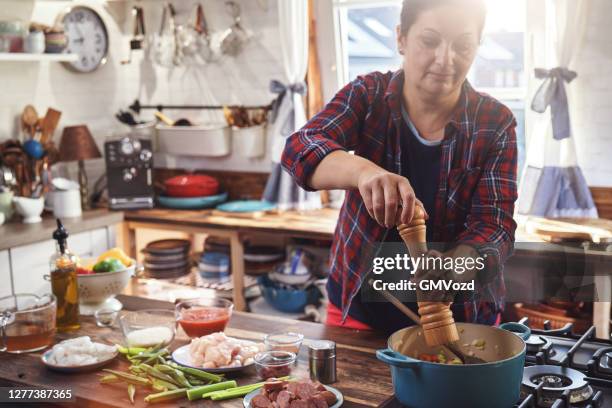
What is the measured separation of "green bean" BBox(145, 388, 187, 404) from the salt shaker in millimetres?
285

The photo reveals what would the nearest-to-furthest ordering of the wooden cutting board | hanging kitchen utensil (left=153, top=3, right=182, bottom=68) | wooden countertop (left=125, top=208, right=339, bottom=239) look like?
the wooden cutting board, wooden countertop (left=125, top=208, right=339, bottom=239), hanging kitchen utensil (left=153, top=3, right=182, bottom=68)

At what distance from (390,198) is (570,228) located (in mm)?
1948

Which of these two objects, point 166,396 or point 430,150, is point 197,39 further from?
point 166,396

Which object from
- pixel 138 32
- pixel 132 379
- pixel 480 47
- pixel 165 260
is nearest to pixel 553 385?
pixel 132 379

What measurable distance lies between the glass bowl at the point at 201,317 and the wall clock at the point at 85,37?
8.96 ft

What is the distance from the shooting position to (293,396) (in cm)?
147

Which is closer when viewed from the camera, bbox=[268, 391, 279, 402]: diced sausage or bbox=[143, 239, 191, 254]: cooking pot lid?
bbox=[268, 391, 279, 402]: diced sausage

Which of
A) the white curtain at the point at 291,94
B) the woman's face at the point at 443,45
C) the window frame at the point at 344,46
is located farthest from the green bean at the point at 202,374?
the window frame at the point at 344,46

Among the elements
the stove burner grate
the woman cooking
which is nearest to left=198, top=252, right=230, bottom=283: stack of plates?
the woman cooking

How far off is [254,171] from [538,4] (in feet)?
5.80

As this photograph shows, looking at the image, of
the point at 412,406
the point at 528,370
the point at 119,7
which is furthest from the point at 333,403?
the point at 119,7

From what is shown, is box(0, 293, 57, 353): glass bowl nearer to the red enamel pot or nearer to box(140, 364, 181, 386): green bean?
box(140, 364, 181, 386): green bean

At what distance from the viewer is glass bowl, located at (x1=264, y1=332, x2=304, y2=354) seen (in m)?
1.78

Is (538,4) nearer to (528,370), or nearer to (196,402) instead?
(528,370)
